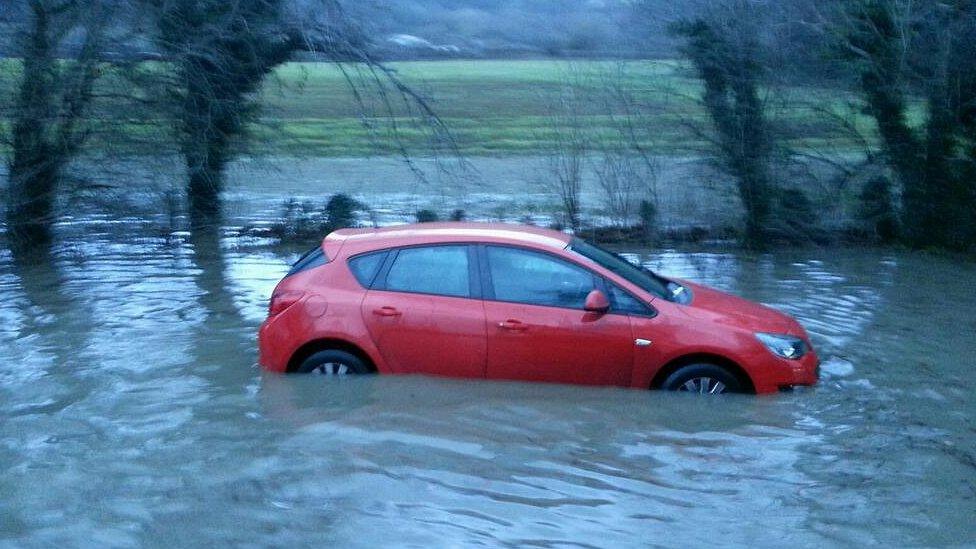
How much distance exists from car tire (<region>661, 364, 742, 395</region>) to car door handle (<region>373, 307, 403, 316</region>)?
1998mm

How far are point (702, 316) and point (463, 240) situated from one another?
1841mm

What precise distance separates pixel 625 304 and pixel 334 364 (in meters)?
2.19

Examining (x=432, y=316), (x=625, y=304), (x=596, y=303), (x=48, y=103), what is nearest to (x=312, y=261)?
(x=432, y=316)

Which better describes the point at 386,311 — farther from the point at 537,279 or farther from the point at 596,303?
the point at 596,303

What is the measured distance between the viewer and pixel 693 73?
624 inches

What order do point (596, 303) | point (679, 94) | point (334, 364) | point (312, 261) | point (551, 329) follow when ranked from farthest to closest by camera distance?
point (679, 94)
point (312, 261)
point (334, 364)
point (551, 329)
point (596, 303)

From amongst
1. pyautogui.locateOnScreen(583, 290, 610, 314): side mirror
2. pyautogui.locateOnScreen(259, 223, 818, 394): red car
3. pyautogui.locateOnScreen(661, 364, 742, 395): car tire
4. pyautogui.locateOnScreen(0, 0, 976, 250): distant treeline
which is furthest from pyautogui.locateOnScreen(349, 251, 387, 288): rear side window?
pyautogui.locateOnScreen(0, 0, 976, 250): distant treeline

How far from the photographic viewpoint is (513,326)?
8.13m

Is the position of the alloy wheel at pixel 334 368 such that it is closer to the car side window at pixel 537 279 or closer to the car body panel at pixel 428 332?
the car body panel at pixel 428 332

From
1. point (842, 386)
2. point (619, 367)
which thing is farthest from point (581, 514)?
point (842, 386)

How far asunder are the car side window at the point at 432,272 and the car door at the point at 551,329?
21 cm

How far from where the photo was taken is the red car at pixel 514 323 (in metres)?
8.08

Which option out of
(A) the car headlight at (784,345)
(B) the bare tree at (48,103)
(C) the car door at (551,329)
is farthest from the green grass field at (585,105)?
(A) the car headlight at (784,345)

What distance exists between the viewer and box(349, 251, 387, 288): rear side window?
846cm
